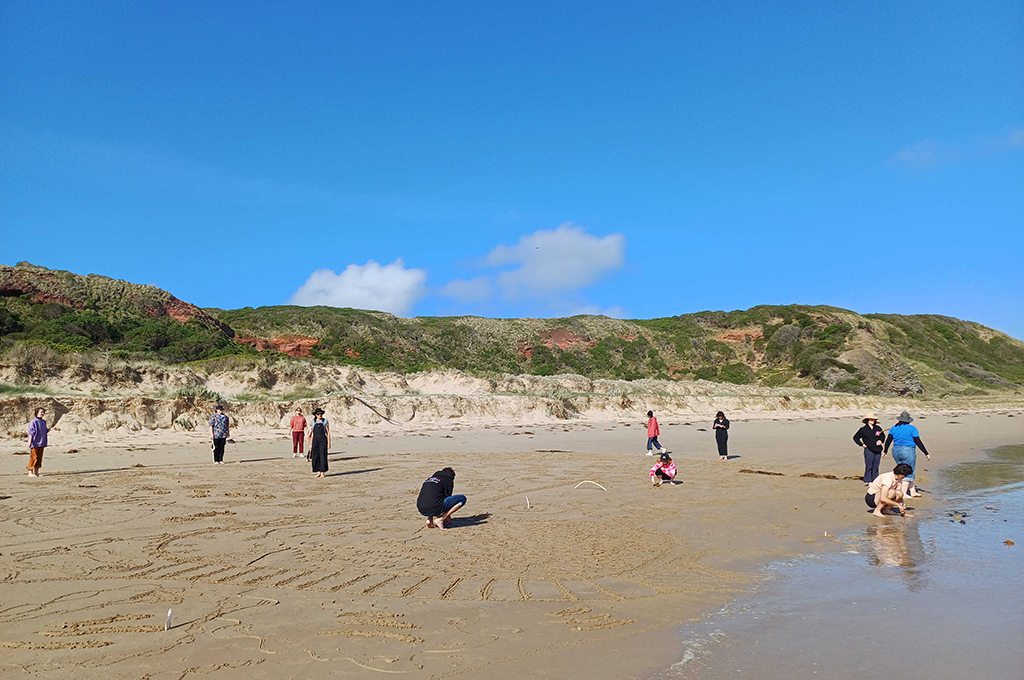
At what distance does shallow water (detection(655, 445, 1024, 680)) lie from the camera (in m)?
4.78

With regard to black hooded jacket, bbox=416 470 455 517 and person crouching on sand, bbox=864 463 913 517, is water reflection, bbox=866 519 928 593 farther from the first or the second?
black hooded jacket, bbox=416 470 455 517

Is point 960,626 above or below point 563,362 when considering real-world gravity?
below

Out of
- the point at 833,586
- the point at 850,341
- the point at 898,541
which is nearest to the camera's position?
the point at 833,586

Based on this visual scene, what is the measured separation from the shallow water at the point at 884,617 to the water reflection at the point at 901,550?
0.5 inches

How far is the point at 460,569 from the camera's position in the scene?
7207mm

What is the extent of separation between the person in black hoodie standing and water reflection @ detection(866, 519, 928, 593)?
2645 mm

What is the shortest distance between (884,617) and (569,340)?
223 ft

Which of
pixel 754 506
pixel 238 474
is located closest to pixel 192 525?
pixel 238 474

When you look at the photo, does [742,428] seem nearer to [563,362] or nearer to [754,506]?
[754,506]

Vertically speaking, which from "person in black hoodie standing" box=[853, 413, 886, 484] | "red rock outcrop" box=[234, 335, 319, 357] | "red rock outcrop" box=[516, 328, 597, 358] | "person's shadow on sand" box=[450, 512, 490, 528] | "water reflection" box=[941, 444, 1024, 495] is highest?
"red rock outcrop" box=[516, 328, 597, 358]

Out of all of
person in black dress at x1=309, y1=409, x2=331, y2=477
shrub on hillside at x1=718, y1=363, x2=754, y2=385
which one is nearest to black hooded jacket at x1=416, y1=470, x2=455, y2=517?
person in black dress at x1=309, y1=409, x2=331, y2=477

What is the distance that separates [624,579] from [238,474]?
10476 millimetres

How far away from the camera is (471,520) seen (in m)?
10.0

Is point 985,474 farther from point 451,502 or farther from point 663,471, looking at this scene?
point 451,502
